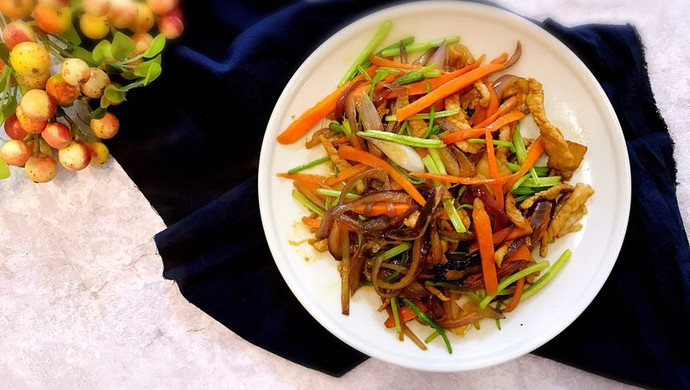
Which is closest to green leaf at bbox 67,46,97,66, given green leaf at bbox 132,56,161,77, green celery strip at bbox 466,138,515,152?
green leaf at bbox 132,56,161,77

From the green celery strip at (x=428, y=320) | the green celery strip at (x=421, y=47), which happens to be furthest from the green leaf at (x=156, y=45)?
the green celery strip at (x=428, y=320)

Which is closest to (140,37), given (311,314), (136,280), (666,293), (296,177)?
(296,177)

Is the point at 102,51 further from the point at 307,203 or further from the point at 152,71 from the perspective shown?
the point at 307,203

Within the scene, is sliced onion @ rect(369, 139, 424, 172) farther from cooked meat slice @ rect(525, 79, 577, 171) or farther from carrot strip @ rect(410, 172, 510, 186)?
cooked meat slice @ rect(525, 79, 577, 171)

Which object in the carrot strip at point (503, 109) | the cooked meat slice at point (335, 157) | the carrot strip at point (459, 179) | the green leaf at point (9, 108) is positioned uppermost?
the carrot strip at point (503, 109)

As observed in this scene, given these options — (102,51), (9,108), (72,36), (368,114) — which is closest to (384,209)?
(368,114)

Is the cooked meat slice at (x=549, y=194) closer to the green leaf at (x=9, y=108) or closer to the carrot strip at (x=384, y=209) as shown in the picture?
the carrot strip at (x=384, y=209)

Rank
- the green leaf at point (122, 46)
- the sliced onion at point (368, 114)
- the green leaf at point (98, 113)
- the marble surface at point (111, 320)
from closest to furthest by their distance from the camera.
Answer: the green leaf at point (122, 46) → the sliced onion at point (368, 114) → the green leaf at point (98, 113) → the marble surface at point (111, 320)

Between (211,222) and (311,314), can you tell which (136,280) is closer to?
(211,222)
